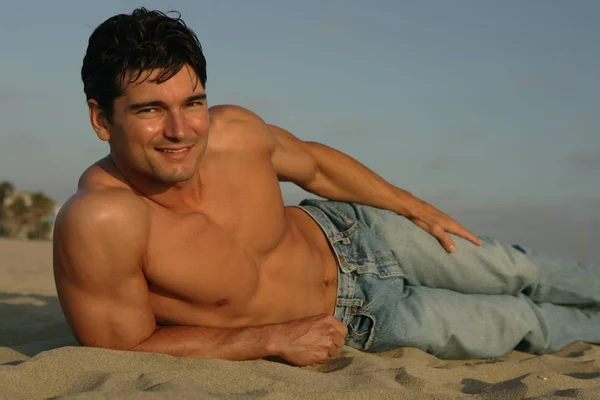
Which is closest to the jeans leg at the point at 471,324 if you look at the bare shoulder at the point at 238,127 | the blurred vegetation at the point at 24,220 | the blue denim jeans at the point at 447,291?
the blue denim jeans at the point at 447,291

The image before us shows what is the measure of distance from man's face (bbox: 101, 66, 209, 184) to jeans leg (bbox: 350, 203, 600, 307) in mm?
1295

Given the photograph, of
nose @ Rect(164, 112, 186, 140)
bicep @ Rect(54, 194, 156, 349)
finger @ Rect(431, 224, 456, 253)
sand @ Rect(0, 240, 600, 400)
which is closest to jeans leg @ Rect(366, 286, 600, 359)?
sand @ Rect(0, 240, 600, 400)

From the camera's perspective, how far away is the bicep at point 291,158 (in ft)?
11.4

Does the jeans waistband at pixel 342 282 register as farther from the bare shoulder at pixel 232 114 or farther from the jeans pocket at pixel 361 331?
the bare shoulder at pixel 232 114

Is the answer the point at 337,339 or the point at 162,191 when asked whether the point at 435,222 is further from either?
the point at 162,191

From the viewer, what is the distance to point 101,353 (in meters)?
2.60

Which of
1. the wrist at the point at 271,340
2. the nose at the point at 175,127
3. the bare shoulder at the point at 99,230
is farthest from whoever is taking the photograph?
the wrist at the point at 271,340

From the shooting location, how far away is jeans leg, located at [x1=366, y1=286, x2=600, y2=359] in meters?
3.40

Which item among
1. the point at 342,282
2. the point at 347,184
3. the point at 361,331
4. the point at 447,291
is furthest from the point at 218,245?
the point at 447,291

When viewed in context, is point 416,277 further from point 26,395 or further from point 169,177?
point 26,395

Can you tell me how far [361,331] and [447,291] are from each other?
1.96 ft

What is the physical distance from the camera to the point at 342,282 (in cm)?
344

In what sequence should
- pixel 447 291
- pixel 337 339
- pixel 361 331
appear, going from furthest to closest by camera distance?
pixel 447 291
pixel 361 331
pixel 337 339

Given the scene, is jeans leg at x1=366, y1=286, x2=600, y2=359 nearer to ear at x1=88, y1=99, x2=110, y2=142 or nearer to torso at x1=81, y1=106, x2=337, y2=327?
torso at x1=81, y1=106, x2=337, y2=327
